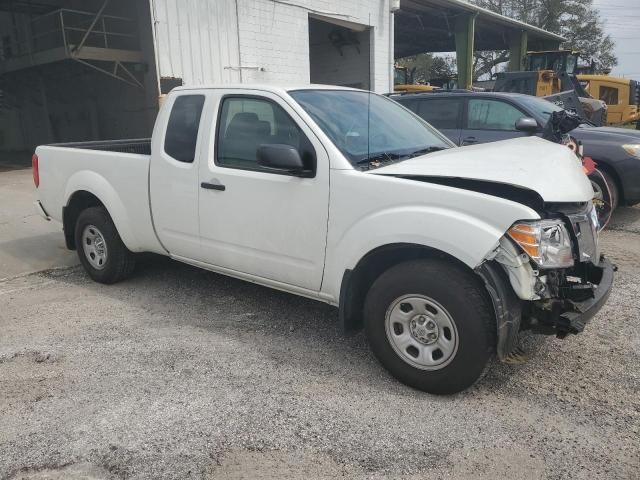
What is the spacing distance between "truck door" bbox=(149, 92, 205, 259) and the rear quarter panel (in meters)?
0.15

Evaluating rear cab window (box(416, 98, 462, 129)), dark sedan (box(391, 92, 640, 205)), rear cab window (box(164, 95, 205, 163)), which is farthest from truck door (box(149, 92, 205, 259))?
rear cab window (box(416, 98, 462, 129))

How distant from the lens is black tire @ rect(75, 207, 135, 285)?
16.9 ft

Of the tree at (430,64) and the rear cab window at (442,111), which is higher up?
the tree at (430,64)

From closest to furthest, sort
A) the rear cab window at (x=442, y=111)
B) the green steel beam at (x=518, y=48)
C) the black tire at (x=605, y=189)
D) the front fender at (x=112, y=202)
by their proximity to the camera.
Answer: the front fender at (x=112, y=202)
the black tire at (x=605, y=189)
the rear cab window at (x=442, y=111)
the green steel beam at (x=518, y=48)

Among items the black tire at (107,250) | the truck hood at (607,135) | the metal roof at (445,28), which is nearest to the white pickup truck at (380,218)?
the black tire at (107,250)

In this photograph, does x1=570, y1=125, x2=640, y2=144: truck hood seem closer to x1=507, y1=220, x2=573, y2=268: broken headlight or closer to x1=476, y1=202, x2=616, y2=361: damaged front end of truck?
x1=476, y1=202, x2=616, y2=361: damaged front end of truck

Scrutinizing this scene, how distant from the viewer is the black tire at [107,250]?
5145mm

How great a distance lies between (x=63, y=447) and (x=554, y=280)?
2728 mm

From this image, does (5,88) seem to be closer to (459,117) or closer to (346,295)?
(459,117)

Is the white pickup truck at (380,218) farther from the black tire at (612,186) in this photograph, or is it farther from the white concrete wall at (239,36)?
the white concrete wall at (239,36)

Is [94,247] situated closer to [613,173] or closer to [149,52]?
[613,173]

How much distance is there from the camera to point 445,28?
2939 cm

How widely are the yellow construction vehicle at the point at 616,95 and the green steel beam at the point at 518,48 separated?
12230 millimetres

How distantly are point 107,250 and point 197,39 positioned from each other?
10763 millimetres
